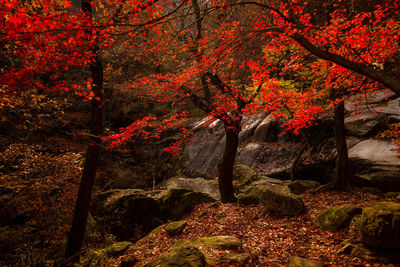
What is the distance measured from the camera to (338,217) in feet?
17.6

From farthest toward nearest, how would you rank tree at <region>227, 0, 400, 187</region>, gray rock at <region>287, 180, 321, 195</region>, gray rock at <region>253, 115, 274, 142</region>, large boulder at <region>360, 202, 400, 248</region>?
1. gray rock at <region>253, 115, 274, 142</region>
2. gray rock at <region>287, 180, 321, 195</region>
3. tree at <region>227, 0, 400, 187</region>
4. large boulder at <region>360, 202, 400, 248</region>

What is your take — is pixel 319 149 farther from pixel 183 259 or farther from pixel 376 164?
pixel 183 259

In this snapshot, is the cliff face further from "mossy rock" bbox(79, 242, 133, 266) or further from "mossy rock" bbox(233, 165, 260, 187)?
"mossy rock" bbox(79, 242, 133, 266)

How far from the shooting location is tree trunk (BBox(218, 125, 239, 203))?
916 centimetres

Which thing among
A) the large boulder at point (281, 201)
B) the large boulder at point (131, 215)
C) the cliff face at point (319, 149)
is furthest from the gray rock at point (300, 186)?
the large boulder at point (131, 215)

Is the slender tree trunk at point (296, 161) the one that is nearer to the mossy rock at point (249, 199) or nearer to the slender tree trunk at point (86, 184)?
the mossy rock at point (249, 199)

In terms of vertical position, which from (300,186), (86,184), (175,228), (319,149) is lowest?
(175,228)

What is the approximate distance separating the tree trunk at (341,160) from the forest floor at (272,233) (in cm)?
49

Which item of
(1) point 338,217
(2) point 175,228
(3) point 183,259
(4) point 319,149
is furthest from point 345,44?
(2) point 175,228

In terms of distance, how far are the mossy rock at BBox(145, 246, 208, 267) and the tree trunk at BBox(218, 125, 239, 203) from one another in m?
5.54

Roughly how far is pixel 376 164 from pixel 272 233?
7.09 meters

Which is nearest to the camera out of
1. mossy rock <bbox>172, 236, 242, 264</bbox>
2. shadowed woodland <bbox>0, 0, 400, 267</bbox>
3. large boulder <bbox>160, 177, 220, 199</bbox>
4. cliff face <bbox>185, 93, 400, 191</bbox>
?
shadowed woodland <bbox>0, 0, 400, 267</bbox>

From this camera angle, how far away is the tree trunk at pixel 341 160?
878 centimetres

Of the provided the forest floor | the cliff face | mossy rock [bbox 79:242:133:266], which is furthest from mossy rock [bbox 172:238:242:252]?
the cliff face
